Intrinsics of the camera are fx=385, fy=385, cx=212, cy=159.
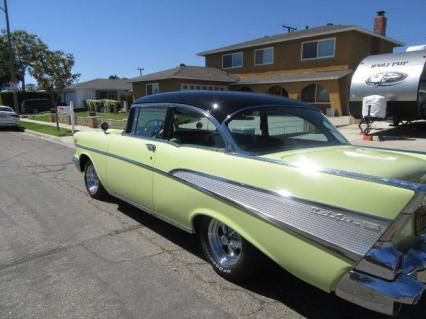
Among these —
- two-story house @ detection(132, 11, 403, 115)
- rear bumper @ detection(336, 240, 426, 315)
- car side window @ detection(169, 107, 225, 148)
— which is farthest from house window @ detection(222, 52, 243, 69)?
rear bumper @ detection(336, 240, 426, 315)

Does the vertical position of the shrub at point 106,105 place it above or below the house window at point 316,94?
below

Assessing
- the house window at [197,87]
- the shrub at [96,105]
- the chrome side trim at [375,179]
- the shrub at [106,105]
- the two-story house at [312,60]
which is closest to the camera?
the chrome side trim at [375,179]

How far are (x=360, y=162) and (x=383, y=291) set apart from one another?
0.99 m

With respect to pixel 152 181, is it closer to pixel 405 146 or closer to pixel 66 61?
pixel 405 146

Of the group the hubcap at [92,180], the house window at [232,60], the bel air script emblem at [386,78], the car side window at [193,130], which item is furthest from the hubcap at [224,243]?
the house window at [232,60]

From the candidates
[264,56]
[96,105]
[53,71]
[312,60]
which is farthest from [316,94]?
[96,105]

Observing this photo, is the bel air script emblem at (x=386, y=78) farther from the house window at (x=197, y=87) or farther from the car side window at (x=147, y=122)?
the house window at (x=197, y=87)

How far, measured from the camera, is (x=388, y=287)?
2.21 metres

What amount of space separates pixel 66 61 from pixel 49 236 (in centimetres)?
1519

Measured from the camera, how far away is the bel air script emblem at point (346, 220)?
2.21 metres

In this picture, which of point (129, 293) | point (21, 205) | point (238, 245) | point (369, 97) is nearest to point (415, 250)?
point (238, 245)

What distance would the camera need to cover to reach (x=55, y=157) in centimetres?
1060

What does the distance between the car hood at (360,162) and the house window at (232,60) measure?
28180mm

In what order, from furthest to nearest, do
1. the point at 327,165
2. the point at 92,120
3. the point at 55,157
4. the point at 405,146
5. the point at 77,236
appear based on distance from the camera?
the point at 92,120
the point at 405,146
the point at 55,157
the point at 77,236
the point at 327,165
